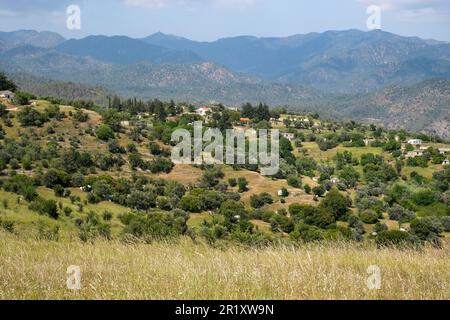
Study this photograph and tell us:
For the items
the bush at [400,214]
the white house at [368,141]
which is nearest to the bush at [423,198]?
the bush at [400,214]

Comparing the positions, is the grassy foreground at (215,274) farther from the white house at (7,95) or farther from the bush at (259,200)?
the white house at (7,95)

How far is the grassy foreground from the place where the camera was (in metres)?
5.05

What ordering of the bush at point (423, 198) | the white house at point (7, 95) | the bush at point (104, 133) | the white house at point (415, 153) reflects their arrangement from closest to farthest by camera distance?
1. the bush at point (423, 198)
2. the bush at point (104, 133)
3. the white house at point (7, 95)
4. the white house at point (415, 153)

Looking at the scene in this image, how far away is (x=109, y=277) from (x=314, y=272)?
2.53 metres

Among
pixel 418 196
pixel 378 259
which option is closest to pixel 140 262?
pixel 378 259

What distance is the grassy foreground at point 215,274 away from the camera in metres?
5.05

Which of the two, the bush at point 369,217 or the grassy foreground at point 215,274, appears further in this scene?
the bush at point 369,217

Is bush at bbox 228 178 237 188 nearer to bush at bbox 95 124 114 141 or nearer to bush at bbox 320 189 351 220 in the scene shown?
bush at bbox 320 189 351 220

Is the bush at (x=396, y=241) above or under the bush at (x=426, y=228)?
above

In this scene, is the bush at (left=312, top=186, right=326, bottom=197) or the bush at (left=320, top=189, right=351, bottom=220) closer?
the bush at (left=320, top=189, right=351, bottom=220)

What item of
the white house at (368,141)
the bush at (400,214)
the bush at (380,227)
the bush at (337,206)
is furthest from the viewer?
the white house at (368,141)

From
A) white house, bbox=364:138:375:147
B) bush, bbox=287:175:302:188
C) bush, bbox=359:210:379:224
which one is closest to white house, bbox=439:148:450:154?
white house, bbox=364:138:375:147

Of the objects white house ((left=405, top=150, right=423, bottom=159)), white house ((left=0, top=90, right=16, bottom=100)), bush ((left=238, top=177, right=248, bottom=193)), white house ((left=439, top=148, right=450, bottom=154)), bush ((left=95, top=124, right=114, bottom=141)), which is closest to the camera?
bush ((left=238, top=177, right=248, bottom=193))
